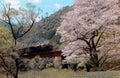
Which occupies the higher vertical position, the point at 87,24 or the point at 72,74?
the point at 87,24

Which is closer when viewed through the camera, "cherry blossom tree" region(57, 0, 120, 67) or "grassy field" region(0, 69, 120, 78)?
"grassy field" region(0, 69, 120, 78)

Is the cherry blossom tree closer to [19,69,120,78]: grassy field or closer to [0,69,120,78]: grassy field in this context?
[0,69,120,78]: grassy field

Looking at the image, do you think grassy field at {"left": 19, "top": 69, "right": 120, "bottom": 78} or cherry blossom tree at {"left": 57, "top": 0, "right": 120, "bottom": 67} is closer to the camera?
grassy field at {"left": 19, "top": 69, "right": 120, "bottom": 78}

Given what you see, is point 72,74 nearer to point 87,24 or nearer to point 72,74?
point 72,74

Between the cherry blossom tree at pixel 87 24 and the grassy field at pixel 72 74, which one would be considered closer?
the grassy field at pixel 72 74

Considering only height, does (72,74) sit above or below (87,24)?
below

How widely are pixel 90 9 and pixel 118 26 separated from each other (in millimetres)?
3288

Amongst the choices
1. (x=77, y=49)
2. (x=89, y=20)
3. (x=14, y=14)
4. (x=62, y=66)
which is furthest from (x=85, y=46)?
(x=62, y=66)

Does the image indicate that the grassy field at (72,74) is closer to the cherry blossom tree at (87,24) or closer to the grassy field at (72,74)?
the grassy field at (72,74)

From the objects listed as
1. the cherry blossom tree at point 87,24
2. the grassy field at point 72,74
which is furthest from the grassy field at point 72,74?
the cherry blossom tree at point 87,24

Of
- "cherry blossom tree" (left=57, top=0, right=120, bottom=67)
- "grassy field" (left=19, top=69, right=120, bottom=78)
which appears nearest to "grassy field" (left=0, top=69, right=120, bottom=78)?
"grassy field" (left=19, top=69, right=120, bottom=78)

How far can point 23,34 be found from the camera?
29250 mm

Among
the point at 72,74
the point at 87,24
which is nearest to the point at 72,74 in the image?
the point at 72,74

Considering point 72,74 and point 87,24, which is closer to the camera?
point 72,74
